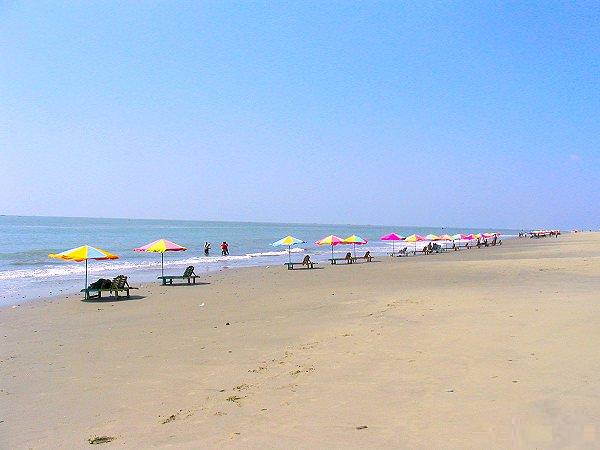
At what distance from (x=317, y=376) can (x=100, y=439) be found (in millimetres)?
2816

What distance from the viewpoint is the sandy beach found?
189 inches

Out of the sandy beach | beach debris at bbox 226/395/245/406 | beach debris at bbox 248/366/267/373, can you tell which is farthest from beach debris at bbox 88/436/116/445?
beach debris at bbox 248/366/267/373

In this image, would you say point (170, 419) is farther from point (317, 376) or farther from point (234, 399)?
point (317, 376)

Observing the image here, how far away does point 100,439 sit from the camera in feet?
16.5

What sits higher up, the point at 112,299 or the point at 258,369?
the point at 258,369

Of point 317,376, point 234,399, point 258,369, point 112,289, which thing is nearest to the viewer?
point 234,399

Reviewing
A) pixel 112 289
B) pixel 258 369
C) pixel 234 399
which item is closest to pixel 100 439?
pixel 234 399

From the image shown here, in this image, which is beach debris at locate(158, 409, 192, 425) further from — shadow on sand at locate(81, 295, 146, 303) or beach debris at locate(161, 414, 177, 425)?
shadow on sand at locate(81, 295, 146, 303)

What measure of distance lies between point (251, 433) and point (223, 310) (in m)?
9.14

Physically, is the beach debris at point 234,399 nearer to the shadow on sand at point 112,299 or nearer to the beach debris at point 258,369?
the beach debris at point 258,369

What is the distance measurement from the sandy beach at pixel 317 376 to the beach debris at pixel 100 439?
68 mm

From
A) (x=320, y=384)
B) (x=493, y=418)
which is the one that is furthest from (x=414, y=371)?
(x=493, y=418)

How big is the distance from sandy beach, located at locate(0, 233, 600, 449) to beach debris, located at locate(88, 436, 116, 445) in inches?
2.7

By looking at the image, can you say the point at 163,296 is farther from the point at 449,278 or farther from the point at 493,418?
the point at 493,418
